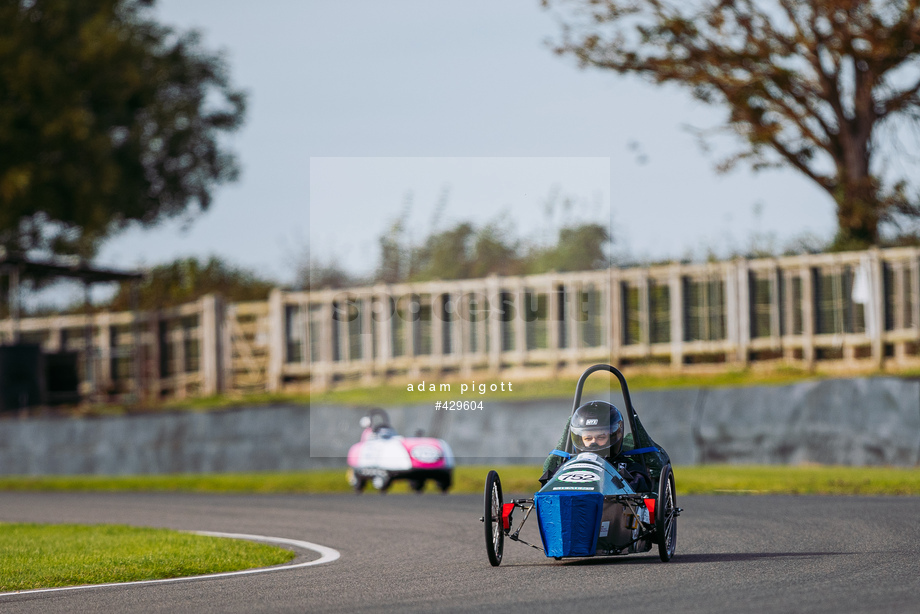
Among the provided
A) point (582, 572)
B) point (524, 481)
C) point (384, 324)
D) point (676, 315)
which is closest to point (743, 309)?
point (676, 315)

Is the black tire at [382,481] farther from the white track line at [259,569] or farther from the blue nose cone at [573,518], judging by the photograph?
the blue nose cone at [573,518]

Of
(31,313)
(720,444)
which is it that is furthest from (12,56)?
(720,444)

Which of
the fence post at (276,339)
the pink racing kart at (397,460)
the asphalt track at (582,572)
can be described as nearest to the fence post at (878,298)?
the pink racing kart at (397,460)

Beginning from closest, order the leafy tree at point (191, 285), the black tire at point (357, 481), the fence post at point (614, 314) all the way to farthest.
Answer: the black tire at point (357, 481)
the fence post at point (614, 314)
the leafy tree at point (191, 285)

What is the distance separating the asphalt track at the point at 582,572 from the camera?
7.96 meters

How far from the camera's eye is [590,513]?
9.70m

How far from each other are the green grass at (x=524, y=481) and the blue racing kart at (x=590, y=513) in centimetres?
757

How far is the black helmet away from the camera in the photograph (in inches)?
411

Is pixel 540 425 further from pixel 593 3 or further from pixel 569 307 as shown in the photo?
pixel 593 3

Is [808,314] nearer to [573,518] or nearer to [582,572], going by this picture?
[573,518]

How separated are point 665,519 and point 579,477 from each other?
704 millimetres

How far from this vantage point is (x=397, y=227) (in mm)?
27859

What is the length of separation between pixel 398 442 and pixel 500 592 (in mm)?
10998

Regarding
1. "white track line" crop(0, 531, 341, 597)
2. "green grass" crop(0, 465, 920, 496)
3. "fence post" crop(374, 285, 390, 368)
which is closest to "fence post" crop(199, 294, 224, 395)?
"fence post" crop(374, 285, 390, 368)
